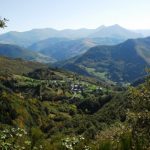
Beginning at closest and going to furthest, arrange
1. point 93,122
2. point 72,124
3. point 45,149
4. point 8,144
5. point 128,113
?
1. point 8,144
2. point 128,113
3. point 45,149
4. point 93,122
5. point 72,124

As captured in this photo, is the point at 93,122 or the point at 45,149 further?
the point at 93,122

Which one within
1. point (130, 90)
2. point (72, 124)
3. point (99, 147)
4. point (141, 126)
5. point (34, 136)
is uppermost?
point (130, 90)

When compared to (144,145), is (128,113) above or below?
above

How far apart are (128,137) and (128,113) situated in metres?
1.36

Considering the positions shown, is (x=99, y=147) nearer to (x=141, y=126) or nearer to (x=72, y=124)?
(x=141, y=126)

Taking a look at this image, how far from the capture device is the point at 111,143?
19641 millimetres

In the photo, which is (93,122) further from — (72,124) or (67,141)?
(67,141)

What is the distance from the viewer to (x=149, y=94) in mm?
18594

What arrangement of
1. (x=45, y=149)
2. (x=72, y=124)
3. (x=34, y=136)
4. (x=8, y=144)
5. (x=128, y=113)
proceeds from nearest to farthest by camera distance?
(x=8, y=144) < (x=128, y=113) < (x=45, y=149) < (x=34, y=136) < (x=72, y=124)

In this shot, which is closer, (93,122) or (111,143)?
(111,143)

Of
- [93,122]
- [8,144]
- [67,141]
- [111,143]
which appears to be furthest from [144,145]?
[93,122]

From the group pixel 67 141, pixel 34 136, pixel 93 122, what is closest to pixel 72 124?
pixel 93 122

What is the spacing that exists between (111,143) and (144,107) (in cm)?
280

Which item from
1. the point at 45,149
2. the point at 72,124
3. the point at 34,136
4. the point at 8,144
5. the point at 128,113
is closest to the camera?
the point at 8,144
